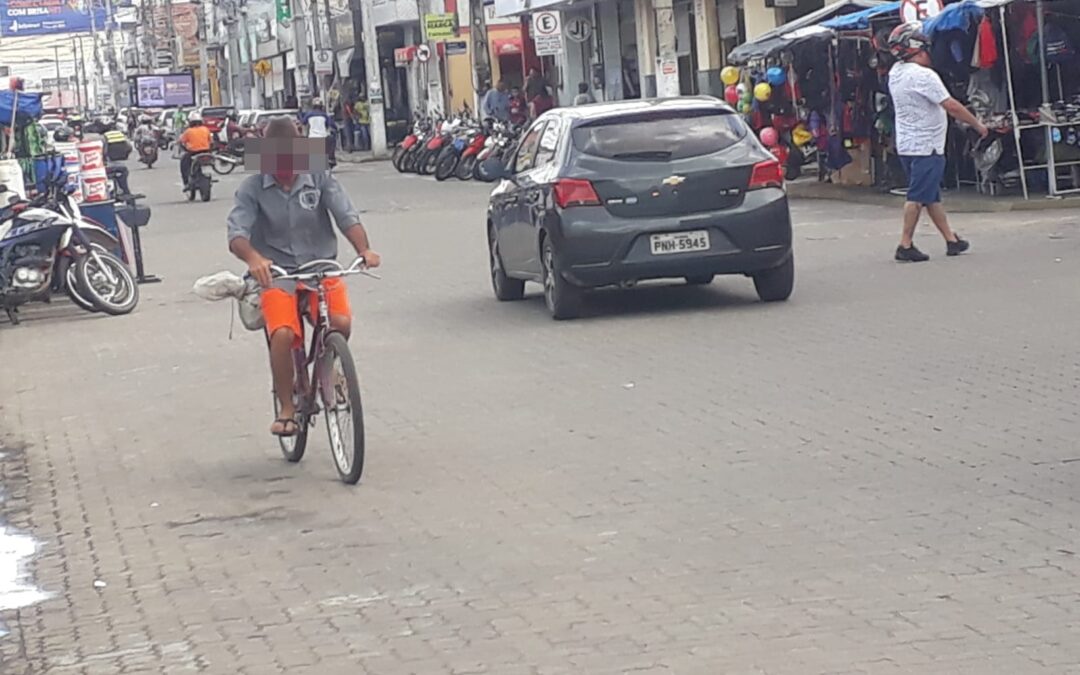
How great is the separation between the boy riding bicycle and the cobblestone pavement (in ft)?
1.95

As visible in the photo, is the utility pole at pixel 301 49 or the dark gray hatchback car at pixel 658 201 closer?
the dark gray hatchback car at pixel 658 201

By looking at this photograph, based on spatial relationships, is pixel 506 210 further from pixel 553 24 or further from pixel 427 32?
pixel 427 32

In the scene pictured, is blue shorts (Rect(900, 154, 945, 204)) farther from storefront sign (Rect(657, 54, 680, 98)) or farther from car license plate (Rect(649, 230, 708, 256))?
storefront sign (Rect(657, 54, 680, 98))

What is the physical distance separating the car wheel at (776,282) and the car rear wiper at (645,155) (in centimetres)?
111

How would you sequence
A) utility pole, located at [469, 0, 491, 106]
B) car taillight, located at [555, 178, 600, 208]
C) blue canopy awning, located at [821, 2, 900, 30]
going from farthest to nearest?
utility pole, located at [469, 0, 491, 106], blue canopy awning, located at [821, 2, 900, 30], car taillight, located at [555, 178, 600, 208]

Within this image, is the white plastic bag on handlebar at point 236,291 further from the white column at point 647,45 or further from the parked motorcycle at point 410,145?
the white column at point 647,45

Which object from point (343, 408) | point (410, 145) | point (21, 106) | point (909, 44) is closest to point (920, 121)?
point (909, 44)

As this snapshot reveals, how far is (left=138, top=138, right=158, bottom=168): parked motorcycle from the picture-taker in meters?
57.3

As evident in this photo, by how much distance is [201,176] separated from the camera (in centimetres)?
3531

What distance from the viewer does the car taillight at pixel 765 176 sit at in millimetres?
13797

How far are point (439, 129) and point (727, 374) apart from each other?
28212mm

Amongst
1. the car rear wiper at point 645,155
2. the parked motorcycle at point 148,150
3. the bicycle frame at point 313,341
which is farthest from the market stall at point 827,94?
the parked motorcycle at point 148,150

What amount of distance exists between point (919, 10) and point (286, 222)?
46.5 feet

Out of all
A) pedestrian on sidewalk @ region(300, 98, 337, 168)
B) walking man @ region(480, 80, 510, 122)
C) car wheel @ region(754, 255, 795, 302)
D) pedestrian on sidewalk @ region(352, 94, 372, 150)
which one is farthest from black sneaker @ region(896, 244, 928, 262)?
pedestrian on sidewalk @ region(352, 94, 372, 150)
